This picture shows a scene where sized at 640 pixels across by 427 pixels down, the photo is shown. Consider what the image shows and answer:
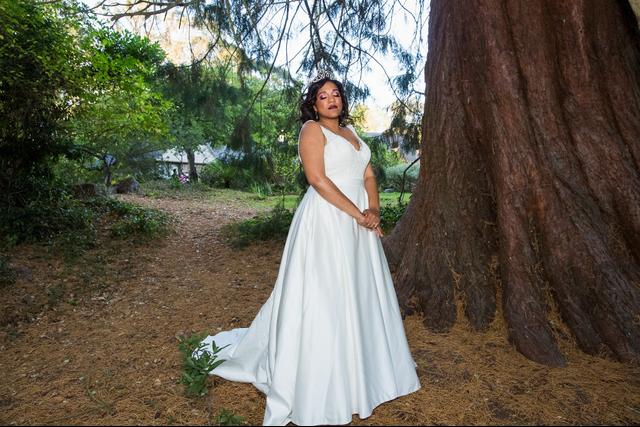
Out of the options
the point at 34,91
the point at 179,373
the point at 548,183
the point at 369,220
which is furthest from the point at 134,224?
the point at 548,183

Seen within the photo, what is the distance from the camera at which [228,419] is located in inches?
93.1

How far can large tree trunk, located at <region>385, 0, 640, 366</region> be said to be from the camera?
10.1 ft

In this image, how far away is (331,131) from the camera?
107 inches

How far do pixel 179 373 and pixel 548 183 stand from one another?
2860 mm

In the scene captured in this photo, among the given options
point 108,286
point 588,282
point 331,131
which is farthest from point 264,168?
point 588,282

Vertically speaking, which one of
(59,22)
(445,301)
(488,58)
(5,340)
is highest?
(59,22)

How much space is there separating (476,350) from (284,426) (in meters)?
1.50

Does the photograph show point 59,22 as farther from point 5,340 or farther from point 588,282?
point 588,282

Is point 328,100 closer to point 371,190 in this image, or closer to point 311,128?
point 311,128

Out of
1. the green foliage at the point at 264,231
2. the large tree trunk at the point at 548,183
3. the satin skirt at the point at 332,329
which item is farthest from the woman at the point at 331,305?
the green foliage at the point at 264,231

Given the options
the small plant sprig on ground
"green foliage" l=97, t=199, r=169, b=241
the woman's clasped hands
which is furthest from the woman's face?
"green foliage" l=97, t=199, r=169, b=241

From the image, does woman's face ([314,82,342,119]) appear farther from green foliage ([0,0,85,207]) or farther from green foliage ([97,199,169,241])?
green foliage ([97,199,169,241])

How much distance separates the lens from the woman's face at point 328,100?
271 centimetres

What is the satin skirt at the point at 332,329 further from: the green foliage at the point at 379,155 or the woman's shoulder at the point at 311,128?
the green foliage at the point at 379,155
